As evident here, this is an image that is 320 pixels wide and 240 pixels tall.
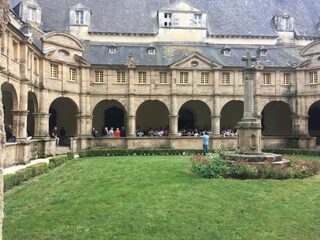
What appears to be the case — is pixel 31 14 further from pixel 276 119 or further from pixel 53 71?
pixel 276 119

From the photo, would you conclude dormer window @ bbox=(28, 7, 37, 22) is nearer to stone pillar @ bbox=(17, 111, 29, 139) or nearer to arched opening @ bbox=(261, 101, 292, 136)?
stone pillar @ bbox=(17, 111, 29, 139)

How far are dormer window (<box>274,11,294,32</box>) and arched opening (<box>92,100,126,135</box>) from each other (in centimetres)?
1771

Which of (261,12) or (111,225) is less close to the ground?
(261,12)

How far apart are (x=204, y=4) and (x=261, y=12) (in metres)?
5.97

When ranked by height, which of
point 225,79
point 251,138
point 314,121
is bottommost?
point 251,138

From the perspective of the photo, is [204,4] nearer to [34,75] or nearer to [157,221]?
[34,75]

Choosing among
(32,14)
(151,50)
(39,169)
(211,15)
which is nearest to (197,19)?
(211,15)

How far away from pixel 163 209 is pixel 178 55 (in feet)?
83.0

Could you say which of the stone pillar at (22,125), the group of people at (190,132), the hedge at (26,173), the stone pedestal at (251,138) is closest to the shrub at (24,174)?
the hedge at (26,173)

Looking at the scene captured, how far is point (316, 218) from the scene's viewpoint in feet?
32.5

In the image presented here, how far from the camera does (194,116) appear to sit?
3656cm

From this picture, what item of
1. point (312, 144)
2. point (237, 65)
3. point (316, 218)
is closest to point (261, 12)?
point (237, 65)

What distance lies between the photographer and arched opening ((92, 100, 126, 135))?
3525 cm

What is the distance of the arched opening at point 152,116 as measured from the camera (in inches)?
1421
